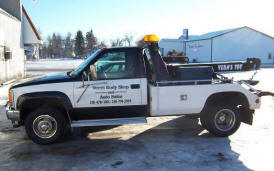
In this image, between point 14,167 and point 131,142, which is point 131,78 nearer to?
point 131,142

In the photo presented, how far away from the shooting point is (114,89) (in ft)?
16.3

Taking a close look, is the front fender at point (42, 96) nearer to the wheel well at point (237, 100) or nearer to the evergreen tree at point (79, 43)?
the wheel well at point (237, 100)

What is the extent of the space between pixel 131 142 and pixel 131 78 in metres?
1.38

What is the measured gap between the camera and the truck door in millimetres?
4934

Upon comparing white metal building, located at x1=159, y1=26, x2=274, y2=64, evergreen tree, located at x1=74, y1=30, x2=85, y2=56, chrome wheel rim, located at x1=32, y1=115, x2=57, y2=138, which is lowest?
chrome wheel rim, located at x1=32, y1=115, x2=57, y2=138

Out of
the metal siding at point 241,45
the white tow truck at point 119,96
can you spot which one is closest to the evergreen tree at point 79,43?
the metal siding at point 241,45

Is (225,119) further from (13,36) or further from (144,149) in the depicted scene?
(13,36)

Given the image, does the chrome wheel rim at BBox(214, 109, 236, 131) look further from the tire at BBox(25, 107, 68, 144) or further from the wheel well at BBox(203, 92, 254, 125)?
Result: the tire at BBox(25, 107, 68, 144)

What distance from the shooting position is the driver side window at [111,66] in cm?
502

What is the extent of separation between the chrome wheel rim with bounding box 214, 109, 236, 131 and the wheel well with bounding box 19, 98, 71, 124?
3261mm

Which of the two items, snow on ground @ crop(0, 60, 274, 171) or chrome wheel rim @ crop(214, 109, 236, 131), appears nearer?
snow on ground @ crop(0, 60, 274, 171)

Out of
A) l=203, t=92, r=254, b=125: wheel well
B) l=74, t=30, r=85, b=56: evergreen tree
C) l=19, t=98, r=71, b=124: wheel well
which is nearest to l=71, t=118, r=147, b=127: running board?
l=19, t=98, r=71, b=124: wheel well

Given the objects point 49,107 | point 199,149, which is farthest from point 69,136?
point 199,149

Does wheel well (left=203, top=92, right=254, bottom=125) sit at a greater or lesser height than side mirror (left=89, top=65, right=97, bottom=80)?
lesser
